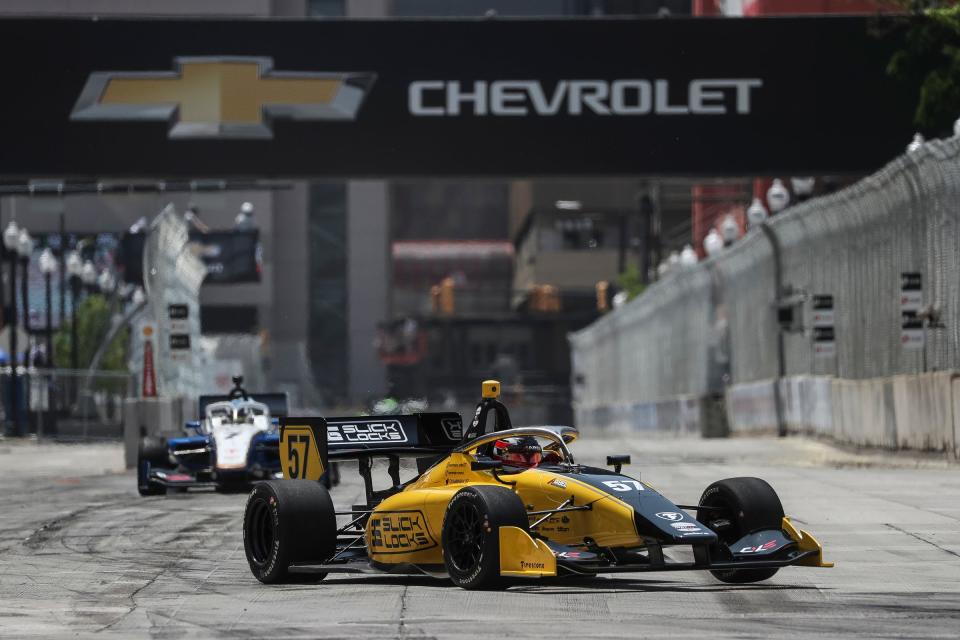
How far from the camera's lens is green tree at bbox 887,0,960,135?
95.5 ft

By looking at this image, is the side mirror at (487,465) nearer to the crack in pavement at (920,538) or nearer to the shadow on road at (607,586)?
the shadow on road at (607,586)

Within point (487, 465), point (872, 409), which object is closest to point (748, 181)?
point (872, 409)

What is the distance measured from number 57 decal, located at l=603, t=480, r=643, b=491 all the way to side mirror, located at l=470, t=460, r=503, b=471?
882mm

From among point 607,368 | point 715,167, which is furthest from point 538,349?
point 715,167

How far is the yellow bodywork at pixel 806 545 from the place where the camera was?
431 inches

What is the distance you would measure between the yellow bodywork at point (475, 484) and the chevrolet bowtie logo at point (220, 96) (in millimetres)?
18847

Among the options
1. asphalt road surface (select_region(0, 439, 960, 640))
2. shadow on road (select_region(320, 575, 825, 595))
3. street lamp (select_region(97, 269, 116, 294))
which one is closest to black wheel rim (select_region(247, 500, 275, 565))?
asphalt road surface (select_region(0, 439, 960, 640))

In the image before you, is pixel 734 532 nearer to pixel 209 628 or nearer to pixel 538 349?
pixel 209 628

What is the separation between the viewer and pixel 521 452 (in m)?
12.1

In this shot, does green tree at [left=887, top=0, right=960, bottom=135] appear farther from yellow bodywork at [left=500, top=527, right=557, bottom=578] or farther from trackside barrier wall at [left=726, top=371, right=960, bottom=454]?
yellow bodywork at [left=500, top=527, right=557, bottom=578]

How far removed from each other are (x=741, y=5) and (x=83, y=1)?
63253 mm

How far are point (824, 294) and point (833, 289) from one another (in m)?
0.55

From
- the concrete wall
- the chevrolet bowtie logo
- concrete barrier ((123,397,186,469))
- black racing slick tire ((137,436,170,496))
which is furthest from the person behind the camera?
the concrete wall

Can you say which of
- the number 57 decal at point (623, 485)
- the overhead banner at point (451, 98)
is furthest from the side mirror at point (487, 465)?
the overhead banner at point (451, 98)
